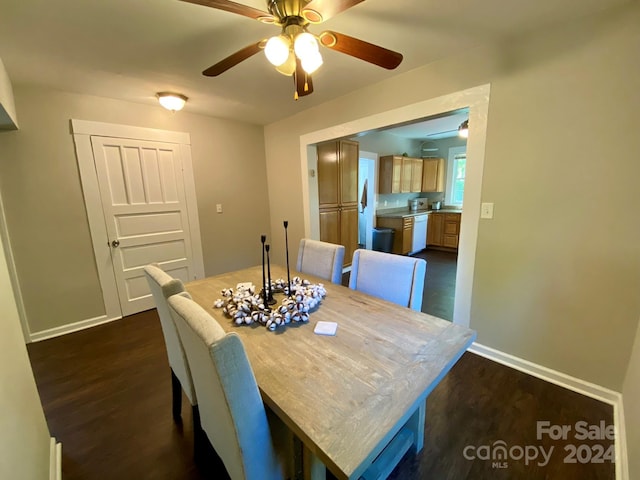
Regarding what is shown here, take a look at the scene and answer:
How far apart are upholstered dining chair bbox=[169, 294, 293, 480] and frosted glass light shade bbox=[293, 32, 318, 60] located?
45.3 inches

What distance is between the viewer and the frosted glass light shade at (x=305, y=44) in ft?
3.69

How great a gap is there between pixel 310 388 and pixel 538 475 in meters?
1.29

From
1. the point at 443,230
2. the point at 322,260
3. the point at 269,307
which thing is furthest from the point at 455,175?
the point at 269,307

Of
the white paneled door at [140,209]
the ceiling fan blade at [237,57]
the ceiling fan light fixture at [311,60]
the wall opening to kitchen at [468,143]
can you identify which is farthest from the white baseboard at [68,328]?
the wall opening to kitchen at [468,143]

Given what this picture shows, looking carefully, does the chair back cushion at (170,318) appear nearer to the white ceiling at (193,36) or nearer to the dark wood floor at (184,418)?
the dark wood floor at (184,418)

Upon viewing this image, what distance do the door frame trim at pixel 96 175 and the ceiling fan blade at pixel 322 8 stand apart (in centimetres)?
246

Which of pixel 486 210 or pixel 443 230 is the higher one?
pixel 486 210

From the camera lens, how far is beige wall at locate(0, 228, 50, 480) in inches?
31.5

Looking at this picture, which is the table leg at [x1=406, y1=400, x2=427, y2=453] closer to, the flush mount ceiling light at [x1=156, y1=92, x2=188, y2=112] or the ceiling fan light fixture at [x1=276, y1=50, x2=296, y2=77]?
the ceiling fan light fixture at [x1=276, y1=50, x2=296, y2=77]

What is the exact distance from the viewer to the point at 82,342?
240 cm

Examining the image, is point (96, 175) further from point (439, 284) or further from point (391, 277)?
point (439, 284)

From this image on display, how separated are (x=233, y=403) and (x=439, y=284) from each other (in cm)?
336

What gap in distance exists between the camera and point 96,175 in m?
2.59

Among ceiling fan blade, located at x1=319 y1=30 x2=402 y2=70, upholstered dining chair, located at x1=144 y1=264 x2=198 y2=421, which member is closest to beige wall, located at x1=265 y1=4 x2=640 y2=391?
ceiling fan blade, located at x1=319 y1=30 x2=402 y2=70
